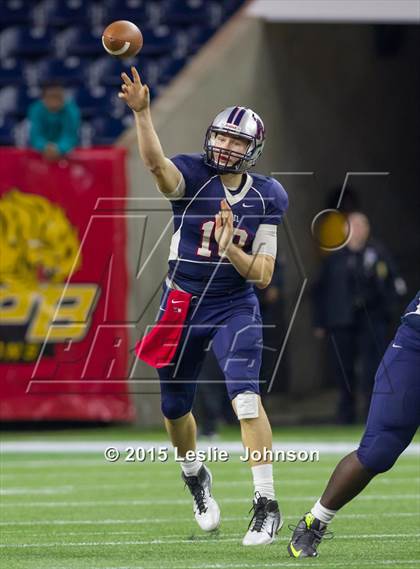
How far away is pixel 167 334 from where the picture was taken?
20.1 feet

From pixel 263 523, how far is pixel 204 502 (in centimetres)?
58

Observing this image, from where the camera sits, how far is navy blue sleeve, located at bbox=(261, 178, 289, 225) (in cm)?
612

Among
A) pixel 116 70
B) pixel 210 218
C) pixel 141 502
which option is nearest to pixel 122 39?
pixel 210 218

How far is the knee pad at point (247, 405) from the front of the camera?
5785 millimetres

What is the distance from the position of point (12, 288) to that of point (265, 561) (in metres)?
6.68

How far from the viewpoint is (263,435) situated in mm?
5816

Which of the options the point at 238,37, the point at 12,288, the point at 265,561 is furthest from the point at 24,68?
the point at 265,561

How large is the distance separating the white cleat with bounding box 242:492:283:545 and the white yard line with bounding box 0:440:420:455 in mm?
4288

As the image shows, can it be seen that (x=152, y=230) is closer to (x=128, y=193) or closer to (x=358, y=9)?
(x=128, y=193)

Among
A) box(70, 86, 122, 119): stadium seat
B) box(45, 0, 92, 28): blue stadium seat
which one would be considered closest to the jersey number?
box(70, 86, 122, 119): stadium seat

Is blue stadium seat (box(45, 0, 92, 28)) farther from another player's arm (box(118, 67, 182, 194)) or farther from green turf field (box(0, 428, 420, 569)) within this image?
another player's arm (box(118, 67, 182, 194))

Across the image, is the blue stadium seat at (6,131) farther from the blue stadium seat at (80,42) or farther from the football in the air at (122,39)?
the football in the air at (122,39)

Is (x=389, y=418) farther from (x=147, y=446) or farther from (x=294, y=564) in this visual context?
(x=147, y=446)

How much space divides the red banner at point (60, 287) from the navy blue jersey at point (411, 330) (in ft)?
21.2
